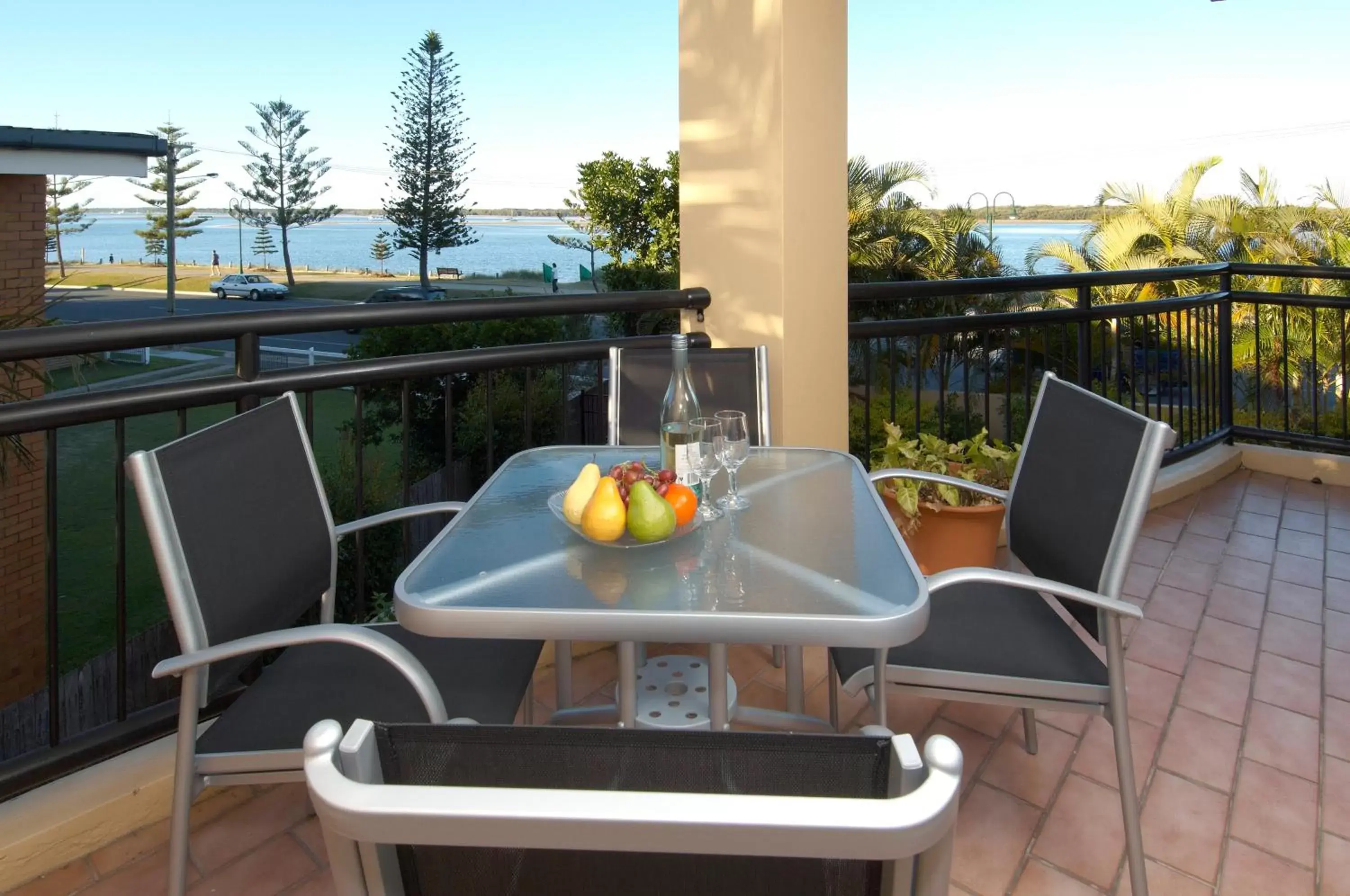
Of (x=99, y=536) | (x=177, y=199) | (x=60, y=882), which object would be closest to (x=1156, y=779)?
(x=60, y=882)

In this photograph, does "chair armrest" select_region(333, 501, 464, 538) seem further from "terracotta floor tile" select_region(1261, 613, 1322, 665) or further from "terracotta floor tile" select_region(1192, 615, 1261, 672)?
"terracotta floor tile" select_region(1261, 613, 1322, 665)

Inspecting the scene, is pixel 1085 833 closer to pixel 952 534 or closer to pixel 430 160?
pixel 952 534

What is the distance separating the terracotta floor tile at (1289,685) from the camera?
7.64ft

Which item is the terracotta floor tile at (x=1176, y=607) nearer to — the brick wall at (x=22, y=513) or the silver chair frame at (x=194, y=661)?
the silver chair frame at (x=194, y=661)

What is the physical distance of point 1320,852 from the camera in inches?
69.4

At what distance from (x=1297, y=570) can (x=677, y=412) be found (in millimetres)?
2696

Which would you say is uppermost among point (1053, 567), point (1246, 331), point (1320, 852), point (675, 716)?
point (1246, 331)

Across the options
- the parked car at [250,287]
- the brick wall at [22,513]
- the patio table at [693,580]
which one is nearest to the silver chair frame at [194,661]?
the patio table at [693,580]

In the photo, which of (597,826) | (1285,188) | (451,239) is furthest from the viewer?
(451,239)

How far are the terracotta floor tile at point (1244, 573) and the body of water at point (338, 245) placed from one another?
2409 cm

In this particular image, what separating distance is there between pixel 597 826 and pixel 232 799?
1751 millimetres

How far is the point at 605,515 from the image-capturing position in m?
1.39

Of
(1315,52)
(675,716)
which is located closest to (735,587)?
(675,716)

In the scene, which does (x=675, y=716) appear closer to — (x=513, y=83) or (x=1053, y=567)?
(x=1053, y=567)
